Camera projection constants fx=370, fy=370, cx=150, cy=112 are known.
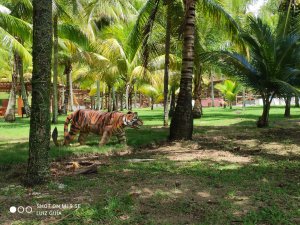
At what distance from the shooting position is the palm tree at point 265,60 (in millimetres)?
13445

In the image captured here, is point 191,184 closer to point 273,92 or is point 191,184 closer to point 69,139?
point 69,139

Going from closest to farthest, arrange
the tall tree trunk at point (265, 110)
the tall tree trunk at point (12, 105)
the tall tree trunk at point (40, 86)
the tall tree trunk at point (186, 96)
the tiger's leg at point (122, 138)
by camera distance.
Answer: the tall tree trunk at point (40, 86) < the tiger's leg at point (122, 138) < the tall tree trunk at point (186, 96) < the tall tree trunk at point (265, 110) < the tall tree trunk at point (12, 105)

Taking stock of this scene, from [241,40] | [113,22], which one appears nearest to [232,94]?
[113,22]

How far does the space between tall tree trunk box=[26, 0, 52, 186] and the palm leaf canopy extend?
335 inches

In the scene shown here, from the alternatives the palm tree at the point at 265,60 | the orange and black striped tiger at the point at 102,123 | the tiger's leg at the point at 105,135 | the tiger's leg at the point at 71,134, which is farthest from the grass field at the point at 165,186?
the palm tree at the point at 265,60

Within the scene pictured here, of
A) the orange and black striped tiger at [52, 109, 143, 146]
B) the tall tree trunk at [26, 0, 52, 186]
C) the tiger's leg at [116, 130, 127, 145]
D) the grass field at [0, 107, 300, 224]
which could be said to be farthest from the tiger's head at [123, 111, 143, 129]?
the tall tree trunk at [26, 0, 52, 186]

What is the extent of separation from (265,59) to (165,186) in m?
9.36

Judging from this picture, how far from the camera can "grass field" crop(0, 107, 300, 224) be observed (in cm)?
449

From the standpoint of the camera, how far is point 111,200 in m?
4.95

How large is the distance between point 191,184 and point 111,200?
5.05 ft

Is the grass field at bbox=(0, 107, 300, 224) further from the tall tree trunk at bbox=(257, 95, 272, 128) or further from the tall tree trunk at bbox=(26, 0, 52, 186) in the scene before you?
the tall tree trunk at bbox=(257, 95, 272, 128)

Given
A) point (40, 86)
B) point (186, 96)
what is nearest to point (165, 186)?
point (40, 86)

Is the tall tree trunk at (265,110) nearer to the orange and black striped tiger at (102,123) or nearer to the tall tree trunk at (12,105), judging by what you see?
the orange and black striped tiger at (102,123)

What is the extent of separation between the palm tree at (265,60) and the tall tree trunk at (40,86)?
8554 millimetres
